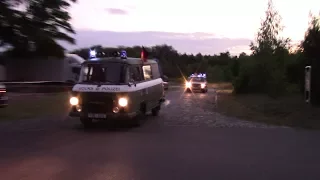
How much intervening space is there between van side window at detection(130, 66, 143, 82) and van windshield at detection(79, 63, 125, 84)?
0.42 m

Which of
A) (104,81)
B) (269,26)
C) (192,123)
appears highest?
→ (269,26)

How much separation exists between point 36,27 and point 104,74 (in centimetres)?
2630

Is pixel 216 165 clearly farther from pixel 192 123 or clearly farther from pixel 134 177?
pixel 192 123

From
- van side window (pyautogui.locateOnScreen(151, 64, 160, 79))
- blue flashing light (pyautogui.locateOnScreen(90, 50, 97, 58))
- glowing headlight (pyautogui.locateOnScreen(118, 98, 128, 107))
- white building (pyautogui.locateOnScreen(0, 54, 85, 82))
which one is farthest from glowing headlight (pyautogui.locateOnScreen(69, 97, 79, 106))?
white building (pyautogui.locateOnScreen(0, 54, 85, 82))

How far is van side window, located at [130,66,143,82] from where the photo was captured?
625 inches

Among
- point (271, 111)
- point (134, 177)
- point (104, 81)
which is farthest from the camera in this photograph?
point (271, 111)

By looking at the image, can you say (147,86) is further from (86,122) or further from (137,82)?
(86,122)

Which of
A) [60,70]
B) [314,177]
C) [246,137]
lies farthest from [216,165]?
[60,70]

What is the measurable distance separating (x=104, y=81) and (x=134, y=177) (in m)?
7.66

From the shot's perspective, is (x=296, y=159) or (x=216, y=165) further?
(x=296, y=159)

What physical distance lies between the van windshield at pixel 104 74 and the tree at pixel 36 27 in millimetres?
23430

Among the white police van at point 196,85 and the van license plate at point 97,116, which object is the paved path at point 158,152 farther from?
the white police van at point 196,85

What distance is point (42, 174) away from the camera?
328 inches

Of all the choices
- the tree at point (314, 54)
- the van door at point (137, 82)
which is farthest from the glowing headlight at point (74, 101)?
the tree at point (314, 54)
